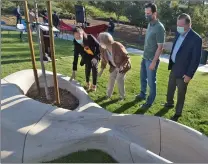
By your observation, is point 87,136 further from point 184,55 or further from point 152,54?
point 152,54

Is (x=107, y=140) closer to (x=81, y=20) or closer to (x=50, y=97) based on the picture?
(x=50, y=97)

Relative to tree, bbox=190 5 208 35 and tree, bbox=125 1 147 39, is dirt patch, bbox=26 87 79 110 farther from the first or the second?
tree, bbox=125 1 147 39

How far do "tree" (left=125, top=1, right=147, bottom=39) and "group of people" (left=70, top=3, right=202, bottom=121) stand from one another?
15.1 m

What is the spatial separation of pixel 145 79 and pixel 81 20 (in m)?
7.89

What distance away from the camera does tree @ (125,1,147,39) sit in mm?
20234

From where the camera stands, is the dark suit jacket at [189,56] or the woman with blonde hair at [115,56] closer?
the dark suit jacket at [189,56]

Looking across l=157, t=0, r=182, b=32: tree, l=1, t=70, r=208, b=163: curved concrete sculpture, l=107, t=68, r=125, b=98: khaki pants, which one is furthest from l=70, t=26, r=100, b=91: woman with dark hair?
l=157, t=0, r=182, b=32: tree

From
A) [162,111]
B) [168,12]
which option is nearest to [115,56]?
[162,111]

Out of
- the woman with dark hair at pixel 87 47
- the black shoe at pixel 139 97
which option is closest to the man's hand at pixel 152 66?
the black shoe at pixel 139 97

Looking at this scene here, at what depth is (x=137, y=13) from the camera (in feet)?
66.7

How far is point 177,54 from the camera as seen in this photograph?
4875 mm

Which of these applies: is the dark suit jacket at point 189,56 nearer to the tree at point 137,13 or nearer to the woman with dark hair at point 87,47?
the woman with dark hair at point 87,47

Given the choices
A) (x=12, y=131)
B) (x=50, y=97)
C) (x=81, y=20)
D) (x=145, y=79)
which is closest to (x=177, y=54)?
(x=145, y=79)

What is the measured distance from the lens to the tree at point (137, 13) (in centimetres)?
2023
